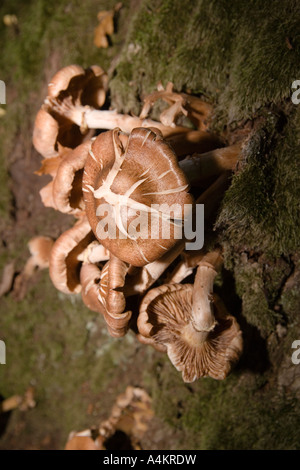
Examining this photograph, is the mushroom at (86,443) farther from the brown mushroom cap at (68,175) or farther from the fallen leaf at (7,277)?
the brown mushroom cap at (68,175)

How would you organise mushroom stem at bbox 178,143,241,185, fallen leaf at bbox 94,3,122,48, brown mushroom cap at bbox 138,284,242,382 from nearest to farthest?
mushroom stem at bbox 178,143,241,185
brown mushroom cap at bbox 138,284,242,382
fallen leaf at bbox 94,3,122,48

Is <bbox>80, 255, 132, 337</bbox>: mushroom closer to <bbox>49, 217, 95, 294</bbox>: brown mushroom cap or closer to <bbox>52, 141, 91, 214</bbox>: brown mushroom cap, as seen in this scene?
<bbox>49, 217, 95, 294</bbox>: brown mushroom cap

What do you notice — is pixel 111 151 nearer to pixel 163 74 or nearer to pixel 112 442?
pixel 163 74

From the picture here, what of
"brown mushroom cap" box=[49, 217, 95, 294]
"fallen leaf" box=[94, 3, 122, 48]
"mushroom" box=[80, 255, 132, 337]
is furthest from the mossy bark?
"brown mushroom cap" box=[49, 217, 95, 294]

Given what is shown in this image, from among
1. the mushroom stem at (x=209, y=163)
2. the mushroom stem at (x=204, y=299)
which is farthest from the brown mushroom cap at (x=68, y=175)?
the mushroom stem at (x=204, y=299)

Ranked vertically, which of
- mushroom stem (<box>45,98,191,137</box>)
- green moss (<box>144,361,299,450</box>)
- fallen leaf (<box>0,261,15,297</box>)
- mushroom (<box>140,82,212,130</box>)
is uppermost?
mushroom (<box>140,82,212,130</box>)

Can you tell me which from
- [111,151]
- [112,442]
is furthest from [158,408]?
[111,151]

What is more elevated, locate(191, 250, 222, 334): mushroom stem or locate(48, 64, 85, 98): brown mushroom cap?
locate(48, 64, 85, 98): brown mushroom cap
